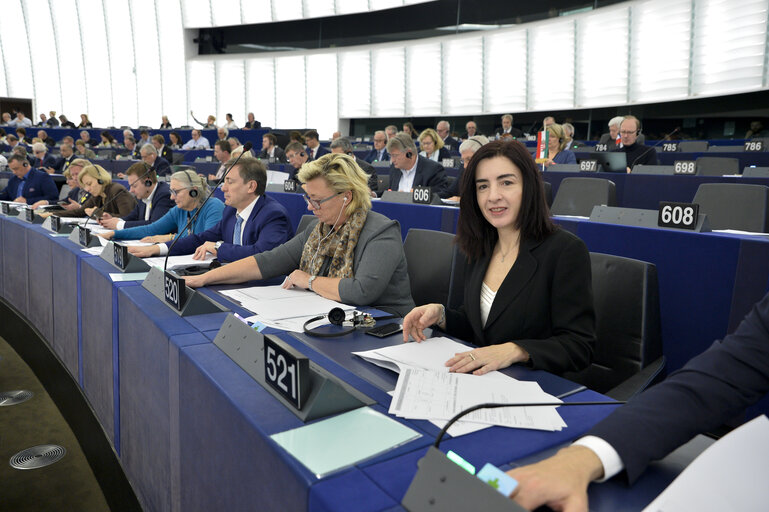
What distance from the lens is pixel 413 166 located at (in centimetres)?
521

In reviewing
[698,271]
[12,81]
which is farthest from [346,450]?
[12,81]

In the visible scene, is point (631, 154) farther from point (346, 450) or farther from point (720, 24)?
point (346, 450)

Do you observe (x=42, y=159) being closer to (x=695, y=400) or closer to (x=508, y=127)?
(x=508, y=127)

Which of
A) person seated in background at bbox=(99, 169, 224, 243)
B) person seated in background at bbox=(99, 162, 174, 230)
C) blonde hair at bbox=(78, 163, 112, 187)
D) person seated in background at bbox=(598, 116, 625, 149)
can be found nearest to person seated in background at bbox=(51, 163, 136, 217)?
blonde hair at bbox=(78, 163, 112, 187)

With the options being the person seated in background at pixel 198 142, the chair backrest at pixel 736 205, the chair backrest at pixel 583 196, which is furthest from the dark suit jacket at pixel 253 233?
the person seated in background at pixel 198 142

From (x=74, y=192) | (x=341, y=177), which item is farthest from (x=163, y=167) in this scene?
(x=341, y=177)

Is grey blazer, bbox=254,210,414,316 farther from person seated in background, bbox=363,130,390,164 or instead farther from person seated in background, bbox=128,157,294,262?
person seated in background, bbox=363,130,390,164

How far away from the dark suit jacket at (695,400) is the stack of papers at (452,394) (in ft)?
0.48

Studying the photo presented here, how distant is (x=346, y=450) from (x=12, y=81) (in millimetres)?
21273

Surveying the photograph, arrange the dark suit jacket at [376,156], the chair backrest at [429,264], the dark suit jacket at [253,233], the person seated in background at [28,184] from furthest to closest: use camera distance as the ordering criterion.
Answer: the dark suit jacket at [376,156]
the person seated in background at [28,184]
the dark suit jacket at [253,233]
the chair backrest at [429,264]

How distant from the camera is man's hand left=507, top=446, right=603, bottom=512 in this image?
0.59 m

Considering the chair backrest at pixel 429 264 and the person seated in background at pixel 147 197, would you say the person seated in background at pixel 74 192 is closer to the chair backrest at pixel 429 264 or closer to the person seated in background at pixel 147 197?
the person seated in background at pixel 147 197

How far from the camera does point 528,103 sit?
11812 millimetres

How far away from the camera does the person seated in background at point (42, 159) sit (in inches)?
360
